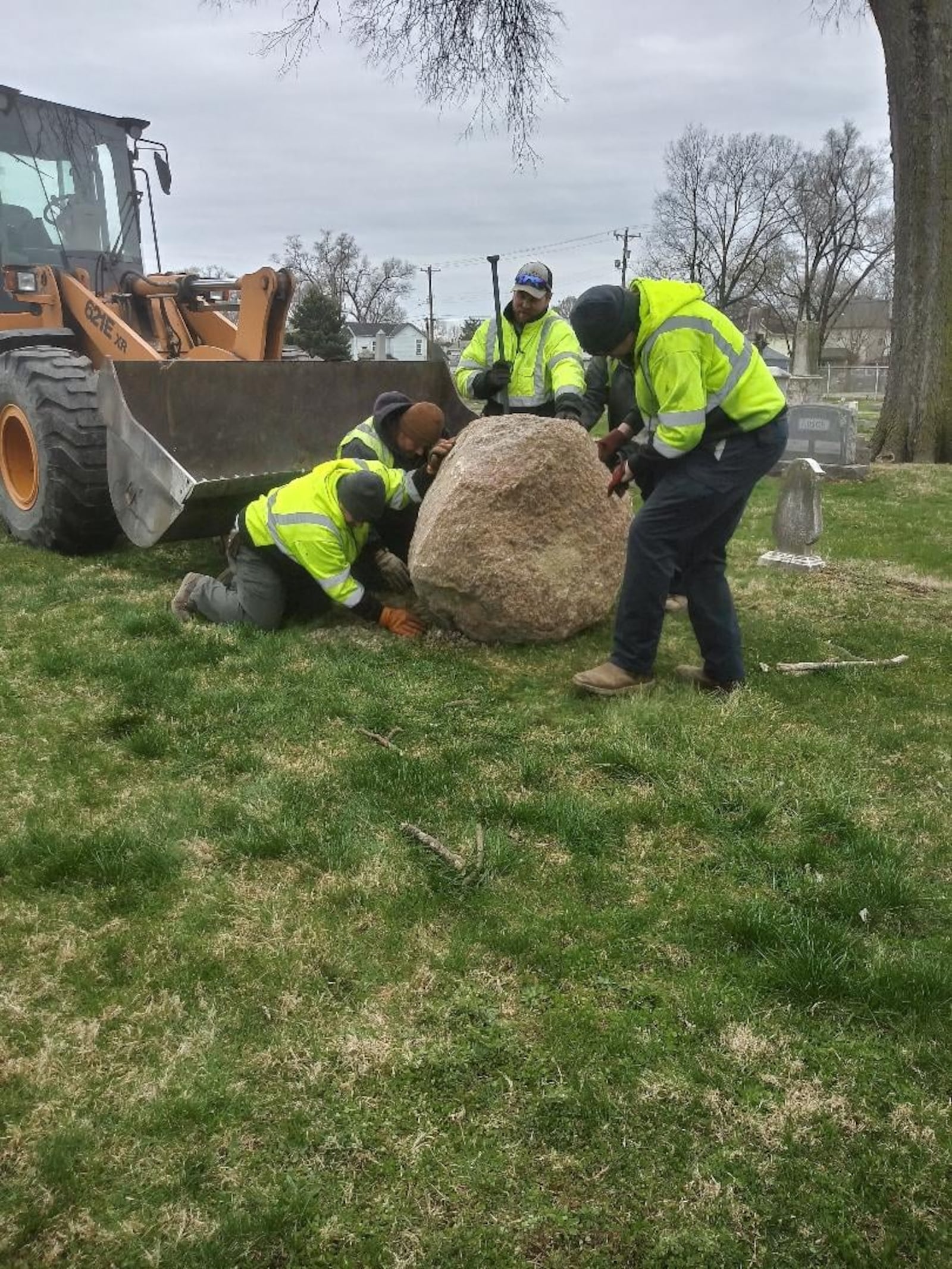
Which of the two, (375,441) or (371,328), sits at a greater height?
(371,328)

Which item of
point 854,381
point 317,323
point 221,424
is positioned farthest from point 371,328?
point 221,424

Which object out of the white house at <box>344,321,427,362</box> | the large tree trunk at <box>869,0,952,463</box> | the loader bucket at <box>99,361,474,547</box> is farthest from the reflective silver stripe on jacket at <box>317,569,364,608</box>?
the white house at <box>344,321,427,362</box>

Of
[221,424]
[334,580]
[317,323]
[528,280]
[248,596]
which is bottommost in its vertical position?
[248,596]

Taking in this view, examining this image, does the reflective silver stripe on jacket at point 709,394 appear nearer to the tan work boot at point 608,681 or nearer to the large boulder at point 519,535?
the large boulder at point 519,535

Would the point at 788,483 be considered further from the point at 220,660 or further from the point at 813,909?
the point at 813,909

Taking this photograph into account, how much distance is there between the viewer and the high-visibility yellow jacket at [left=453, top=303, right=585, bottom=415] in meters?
5.63

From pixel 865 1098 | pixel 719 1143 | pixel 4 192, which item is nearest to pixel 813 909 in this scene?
pixel 865 1098

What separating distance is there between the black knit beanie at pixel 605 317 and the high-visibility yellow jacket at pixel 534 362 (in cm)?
170

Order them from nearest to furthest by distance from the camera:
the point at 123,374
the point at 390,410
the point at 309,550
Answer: the point at 309,550
the point at 390,410
the point at 123,374

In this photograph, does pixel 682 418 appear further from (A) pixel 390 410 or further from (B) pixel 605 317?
(A) pixel 390 410

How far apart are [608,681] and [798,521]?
3.49 m

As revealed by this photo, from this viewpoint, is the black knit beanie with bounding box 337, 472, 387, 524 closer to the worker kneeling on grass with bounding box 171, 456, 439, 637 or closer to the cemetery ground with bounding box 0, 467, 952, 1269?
the worker kneeling on grass with bounding box 171, 456, 439, 637

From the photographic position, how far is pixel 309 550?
16.3 ft

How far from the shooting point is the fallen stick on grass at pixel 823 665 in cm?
469
